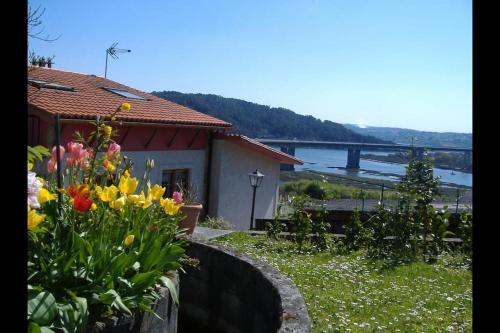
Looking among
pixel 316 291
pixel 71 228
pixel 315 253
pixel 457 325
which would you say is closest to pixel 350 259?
pixel 315 253

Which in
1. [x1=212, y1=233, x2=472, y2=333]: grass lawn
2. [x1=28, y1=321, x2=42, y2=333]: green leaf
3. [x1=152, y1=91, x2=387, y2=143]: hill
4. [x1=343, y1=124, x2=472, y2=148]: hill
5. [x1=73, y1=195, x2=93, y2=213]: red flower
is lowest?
[x1=212, y1=233, x2=472, y2=333]: grass lawn

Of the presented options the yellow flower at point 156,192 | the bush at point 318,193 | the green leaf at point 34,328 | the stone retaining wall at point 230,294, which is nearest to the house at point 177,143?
the bush at point 318,193

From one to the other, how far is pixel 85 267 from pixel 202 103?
36.1 meters

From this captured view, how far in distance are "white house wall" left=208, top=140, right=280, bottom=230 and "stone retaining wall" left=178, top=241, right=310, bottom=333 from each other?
11.4 metres

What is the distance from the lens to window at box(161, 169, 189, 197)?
15.8 metres

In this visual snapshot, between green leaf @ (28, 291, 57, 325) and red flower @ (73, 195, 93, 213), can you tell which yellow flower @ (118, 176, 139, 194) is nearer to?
red flower @ (73, 195, 93, 213)

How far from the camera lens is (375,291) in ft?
18.9

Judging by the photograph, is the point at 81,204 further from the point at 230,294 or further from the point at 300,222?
the point at 300,222

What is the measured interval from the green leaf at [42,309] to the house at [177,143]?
1018cm

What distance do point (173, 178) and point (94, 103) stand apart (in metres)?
3.58

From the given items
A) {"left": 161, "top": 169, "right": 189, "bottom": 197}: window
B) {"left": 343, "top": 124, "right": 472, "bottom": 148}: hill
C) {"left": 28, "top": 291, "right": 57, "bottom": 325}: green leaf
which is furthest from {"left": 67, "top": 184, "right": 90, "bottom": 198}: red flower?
{"left": 161, "top": 169, "right": 189, "bottom": 197}: window
